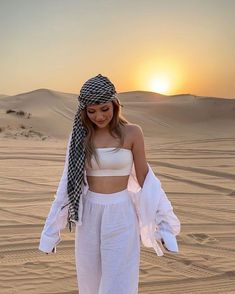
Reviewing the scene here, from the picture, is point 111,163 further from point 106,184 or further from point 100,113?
point 100,113

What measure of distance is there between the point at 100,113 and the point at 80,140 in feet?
0.70

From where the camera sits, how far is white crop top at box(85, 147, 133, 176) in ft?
10.1

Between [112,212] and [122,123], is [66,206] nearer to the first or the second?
[112,212]

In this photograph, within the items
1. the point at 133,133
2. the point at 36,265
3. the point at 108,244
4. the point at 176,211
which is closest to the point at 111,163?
the point at 133,133

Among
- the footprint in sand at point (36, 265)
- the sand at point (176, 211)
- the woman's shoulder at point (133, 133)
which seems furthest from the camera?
the footprint in sand at point (36, 265)

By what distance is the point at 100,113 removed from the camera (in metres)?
3.09

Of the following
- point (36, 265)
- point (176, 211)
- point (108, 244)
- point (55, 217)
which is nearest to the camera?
point (108, 244)

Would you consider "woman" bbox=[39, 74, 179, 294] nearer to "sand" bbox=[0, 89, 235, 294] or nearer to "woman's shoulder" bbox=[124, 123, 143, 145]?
"woman's shoulder" bbox=[124, 123, 143, 145]

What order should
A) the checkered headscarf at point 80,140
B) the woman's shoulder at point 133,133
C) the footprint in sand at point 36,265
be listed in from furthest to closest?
the footprint in sand at point 36,265, the woman's shoulder at point 133,133, the checkered headscarf at point 80,140

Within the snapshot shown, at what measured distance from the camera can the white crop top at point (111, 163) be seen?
309 cm

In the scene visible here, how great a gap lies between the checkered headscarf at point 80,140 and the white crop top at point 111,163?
0.08 metres

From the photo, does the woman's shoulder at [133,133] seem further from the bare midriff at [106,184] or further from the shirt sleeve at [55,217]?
the shirt sleeve at [55,217]

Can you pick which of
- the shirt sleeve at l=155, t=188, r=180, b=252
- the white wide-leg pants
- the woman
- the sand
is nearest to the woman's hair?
the woman

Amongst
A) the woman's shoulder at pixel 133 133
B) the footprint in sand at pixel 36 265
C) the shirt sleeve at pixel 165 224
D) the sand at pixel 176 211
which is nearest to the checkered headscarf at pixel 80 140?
the woman's shoulder at pixel 133 133
